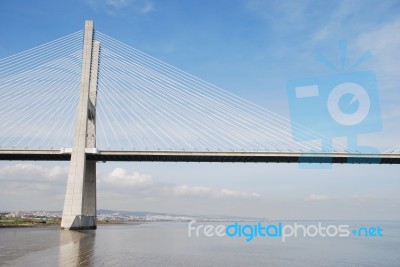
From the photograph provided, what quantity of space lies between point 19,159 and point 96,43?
13.6 metres

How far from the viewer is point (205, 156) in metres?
43.1

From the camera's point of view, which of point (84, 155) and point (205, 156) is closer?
point (84, 155)

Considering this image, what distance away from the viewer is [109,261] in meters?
18.2

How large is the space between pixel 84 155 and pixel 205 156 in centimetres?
1123

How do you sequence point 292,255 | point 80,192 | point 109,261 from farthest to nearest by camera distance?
point 80,192 < point 292,255 < point 109,261

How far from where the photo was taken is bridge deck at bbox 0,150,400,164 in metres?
42.0

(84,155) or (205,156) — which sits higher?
(84,155)

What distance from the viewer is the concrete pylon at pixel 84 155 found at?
3975cm

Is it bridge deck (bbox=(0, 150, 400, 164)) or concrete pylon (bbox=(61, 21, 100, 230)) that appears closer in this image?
concrete pylon (bbox=(61, 21, 100, 230))

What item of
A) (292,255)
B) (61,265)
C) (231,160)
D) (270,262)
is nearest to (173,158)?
(231,160)

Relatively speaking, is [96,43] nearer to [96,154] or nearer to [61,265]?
[96,154]

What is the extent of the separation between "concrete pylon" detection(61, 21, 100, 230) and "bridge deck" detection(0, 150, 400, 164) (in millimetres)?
1414

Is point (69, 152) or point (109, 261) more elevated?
point (69, 152)

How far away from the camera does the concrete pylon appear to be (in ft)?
130
